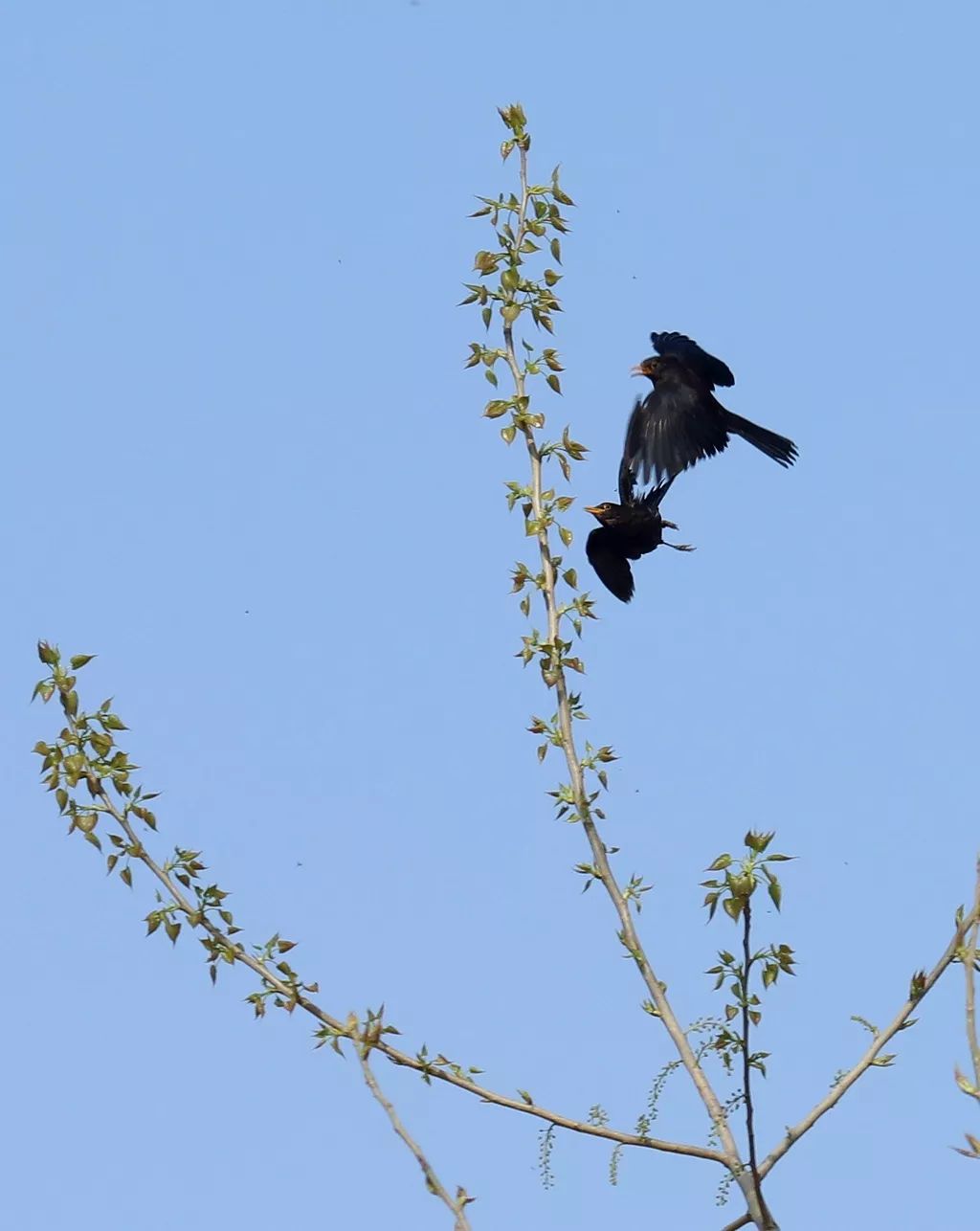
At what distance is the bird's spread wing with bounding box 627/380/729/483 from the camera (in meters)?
9.60

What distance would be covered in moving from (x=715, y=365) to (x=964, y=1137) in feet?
29.7

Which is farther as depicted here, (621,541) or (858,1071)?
(621,541)

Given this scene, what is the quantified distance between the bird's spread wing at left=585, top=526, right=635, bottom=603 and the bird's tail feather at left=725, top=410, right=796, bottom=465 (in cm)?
470

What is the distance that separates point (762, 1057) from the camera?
4.07 metres

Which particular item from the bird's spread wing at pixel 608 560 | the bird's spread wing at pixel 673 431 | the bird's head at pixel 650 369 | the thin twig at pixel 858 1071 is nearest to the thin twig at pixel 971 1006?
the thin twig at pixel 858 1071

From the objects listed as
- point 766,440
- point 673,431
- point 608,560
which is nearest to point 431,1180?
point 608,560

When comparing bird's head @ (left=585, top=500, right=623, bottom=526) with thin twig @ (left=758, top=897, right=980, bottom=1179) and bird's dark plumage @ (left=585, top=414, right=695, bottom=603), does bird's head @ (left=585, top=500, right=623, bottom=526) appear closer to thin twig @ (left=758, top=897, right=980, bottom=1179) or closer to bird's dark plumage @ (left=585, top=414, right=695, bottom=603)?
bird's dark plumage @ (left=585, top=414, right=695, bottom=603)

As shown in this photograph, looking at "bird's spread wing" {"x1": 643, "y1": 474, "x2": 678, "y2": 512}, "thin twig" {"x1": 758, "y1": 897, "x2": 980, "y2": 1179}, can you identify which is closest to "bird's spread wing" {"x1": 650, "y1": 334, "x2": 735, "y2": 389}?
"bird's spread wing" {"x1": 643, "y1": 474, "x2": 678, "y2": 512}

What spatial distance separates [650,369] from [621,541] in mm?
3996

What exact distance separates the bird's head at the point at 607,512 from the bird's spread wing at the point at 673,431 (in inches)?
49.5

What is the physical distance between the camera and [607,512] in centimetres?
768

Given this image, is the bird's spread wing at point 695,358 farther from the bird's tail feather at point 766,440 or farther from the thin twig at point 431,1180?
the thin twig at point 431,1180

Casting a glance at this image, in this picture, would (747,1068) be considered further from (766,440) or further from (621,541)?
(766,440)

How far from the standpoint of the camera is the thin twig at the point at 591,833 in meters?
3.89
